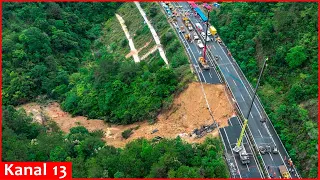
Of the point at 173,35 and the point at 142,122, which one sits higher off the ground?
the point at 173,35

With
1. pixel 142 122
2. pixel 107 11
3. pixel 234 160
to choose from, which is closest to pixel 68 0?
pixel 107 11

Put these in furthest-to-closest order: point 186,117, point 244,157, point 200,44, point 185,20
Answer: point 185,20, point 200,44, point 186,117, point 244,157

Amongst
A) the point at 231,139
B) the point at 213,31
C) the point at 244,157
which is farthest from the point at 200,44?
the point at 244,157

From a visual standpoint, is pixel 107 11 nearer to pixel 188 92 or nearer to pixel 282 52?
pixel 188 92

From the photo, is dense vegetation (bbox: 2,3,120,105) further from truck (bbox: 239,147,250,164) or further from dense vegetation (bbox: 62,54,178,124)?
truck (bbox: 239,147,250,164)

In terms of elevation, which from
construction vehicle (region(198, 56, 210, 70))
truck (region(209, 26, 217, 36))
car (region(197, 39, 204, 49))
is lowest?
construction vehicle (region(198, 56, 210, 70))

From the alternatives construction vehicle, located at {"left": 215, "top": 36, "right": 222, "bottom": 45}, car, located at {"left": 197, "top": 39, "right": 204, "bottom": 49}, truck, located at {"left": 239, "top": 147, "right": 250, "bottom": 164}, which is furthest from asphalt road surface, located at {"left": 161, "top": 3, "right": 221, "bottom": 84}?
truck, located at {"left": 239, "top": 147, "right": 250, "bottom": 164}

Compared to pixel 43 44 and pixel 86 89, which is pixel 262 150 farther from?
pixel 43 44
